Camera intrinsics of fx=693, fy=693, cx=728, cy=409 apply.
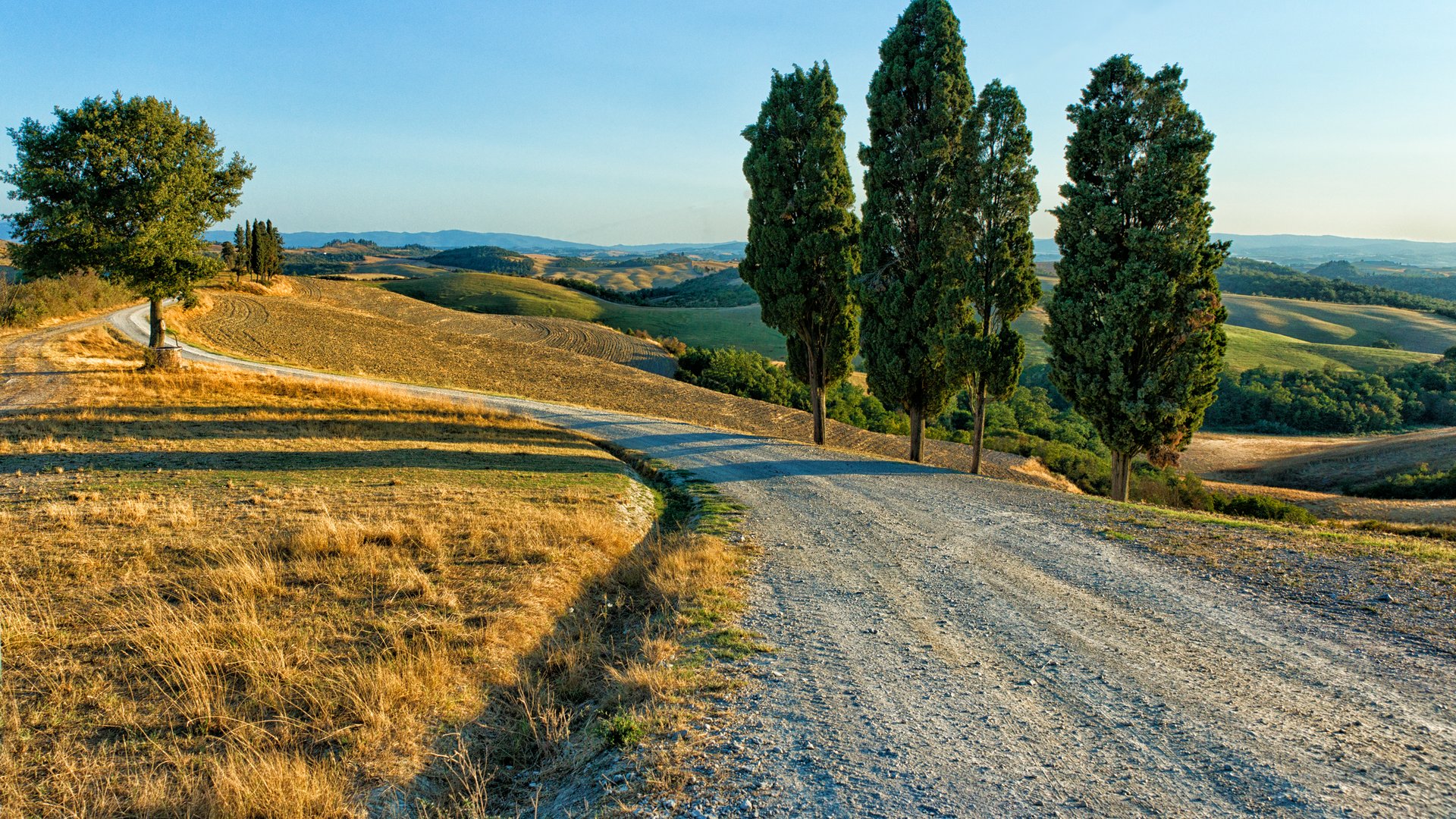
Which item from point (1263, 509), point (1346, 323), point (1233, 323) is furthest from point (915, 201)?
point (1346, 323)

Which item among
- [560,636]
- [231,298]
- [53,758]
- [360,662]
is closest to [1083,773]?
[560,636]

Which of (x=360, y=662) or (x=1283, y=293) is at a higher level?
(x=1283, y=293)

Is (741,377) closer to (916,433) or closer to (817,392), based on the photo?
(817,392)

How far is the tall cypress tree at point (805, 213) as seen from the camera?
953 inches

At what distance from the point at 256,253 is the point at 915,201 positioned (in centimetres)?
6447

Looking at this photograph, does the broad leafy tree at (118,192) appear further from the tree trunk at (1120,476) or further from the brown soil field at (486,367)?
the tree trunk at (1120,476)

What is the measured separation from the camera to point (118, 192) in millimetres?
21016

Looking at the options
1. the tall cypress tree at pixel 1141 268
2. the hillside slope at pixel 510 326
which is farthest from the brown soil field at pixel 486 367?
the tall cypress tree at pixel 1141 268

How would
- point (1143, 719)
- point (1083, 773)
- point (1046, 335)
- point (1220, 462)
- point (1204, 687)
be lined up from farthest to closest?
point (1220, 462) < point (1046, 335) < point (1204, 687) < point (1143, 719) < point (1083, 773)

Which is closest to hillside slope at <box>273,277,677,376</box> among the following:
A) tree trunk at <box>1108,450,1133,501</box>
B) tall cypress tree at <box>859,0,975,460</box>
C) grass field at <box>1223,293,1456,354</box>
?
tall cypress tree at <box>859,0,975,460</box>

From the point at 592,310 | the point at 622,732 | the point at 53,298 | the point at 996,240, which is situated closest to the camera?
the point at 622,732

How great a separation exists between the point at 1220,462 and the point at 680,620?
43756 mm

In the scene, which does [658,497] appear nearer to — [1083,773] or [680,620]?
[680,620]

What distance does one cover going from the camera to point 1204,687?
5809 mm
